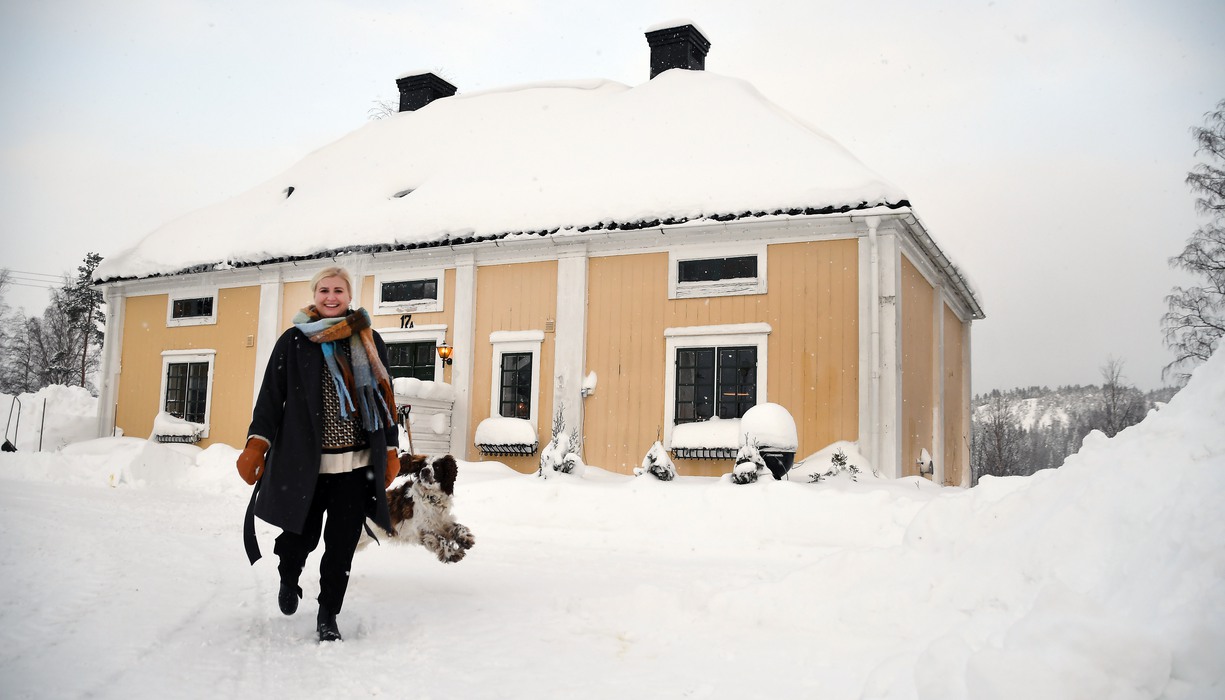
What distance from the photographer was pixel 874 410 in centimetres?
1162

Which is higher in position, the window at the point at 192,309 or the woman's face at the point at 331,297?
the window at the point at 192,309

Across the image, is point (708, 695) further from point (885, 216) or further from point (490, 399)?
point (490, 399)

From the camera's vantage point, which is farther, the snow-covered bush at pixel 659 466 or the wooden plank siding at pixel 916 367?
the wooden plank siding at pixel 916 367

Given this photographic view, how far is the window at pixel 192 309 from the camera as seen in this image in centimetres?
1736

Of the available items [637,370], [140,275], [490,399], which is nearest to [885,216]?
[637,370]

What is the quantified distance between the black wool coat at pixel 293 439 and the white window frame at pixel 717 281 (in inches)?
354

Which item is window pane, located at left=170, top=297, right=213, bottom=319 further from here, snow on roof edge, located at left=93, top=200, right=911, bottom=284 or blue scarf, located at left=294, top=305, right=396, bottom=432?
blue scarf, located at left=294, top=305, right=396, bottom=432

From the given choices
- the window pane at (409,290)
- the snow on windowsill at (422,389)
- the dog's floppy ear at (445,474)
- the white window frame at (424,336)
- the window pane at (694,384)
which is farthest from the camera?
the window pane at (409,290)

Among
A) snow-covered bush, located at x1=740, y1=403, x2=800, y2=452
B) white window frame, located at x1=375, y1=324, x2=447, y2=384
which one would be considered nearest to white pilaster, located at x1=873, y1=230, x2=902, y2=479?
snow-covered bush, located at x1=740, y1=403, x2=800, y2=452

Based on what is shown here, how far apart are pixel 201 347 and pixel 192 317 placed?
0.74 meters

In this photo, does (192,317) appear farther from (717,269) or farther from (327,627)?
(327,627)

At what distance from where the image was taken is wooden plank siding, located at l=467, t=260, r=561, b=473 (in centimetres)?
1384

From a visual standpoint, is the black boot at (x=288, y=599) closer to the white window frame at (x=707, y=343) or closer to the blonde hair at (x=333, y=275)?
the blonde hair at (x=333, y=275)

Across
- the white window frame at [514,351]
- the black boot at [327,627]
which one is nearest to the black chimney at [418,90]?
the white window frame at [514,351]
